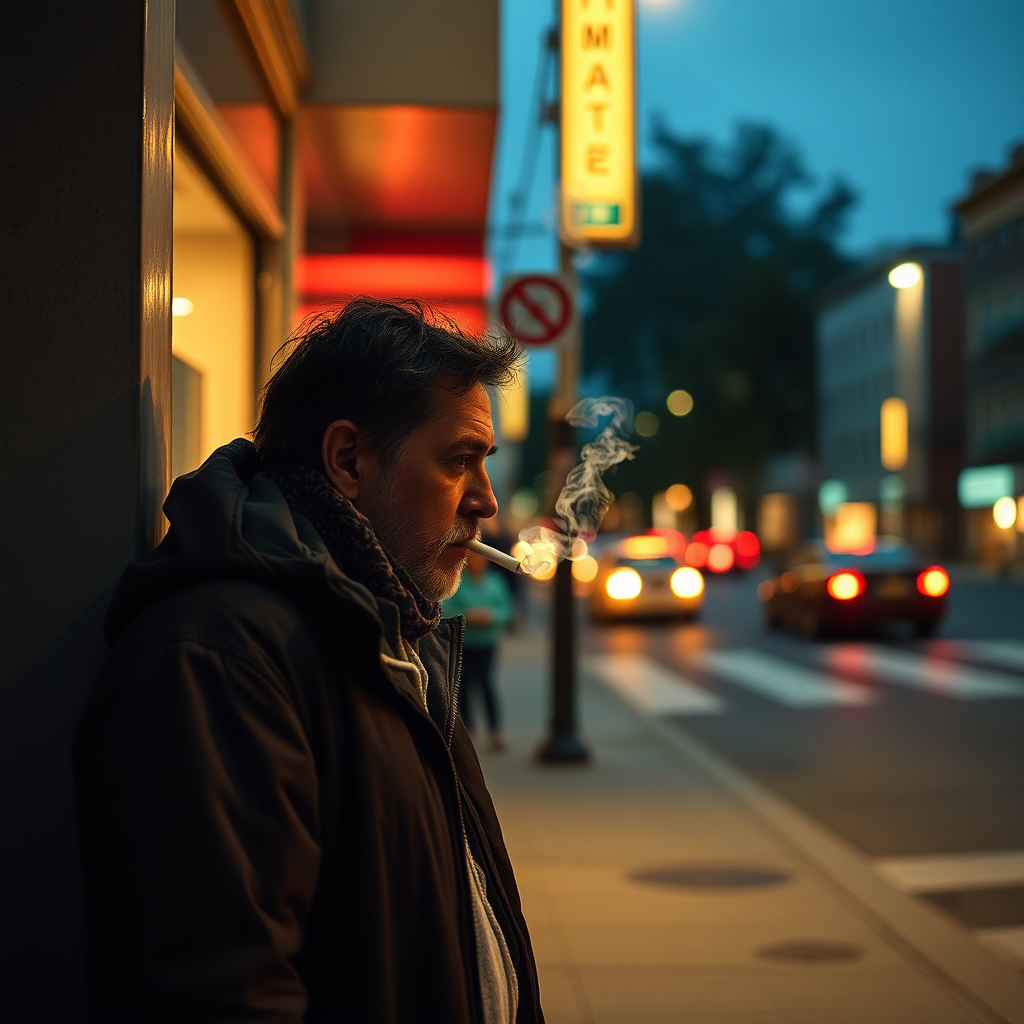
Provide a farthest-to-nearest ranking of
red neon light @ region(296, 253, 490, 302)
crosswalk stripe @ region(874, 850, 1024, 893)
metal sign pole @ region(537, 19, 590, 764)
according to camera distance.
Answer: red neon light @ region(296, 253, 490, 302) → metal sign pole @ region(537, 19, 590, 764) → crosswalk stripe @ region(874, 850, 1024, 893)

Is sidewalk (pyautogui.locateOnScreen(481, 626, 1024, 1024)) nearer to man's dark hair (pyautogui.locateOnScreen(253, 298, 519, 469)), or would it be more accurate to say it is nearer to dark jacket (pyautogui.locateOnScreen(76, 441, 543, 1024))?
dark jacket (pyautogui.locateOnScreen(76, 441, 543, 1024))

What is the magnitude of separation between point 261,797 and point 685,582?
2067 centimetres

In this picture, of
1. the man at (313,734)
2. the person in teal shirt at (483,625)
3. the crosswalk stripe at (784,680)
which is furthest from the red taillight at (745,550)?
the man at (313,734)

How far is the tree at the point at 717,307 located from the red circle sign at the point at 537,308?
49.3 m

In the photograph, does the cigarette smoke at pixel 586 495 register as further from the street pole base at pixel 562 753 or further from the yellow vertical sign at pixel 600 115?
the yellow vertical sign at pixel 600 115

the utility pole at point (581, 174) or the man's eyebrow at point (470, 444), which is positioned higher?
the utility pole at point (581, 174)

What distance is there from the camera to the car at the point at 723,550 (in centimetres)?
3888

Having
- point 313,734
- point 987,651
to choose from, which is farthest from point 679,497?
point 313,734

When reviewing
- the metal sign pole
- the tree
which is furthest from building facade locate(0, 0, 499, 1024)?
the tree

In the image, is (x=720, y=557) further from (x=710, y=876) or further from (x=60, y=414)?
(x=60, y=414)

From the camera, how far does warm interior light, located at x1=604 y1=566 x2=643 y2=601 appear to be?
2169cm

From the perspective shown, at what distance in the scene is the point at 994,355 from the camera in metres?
44.4

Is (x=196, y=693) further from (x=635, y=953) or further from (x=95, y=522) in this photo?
(x=635, y=953)

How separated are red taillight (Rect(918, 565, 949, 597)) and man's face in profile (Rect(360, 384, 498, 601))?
17.0 meters
